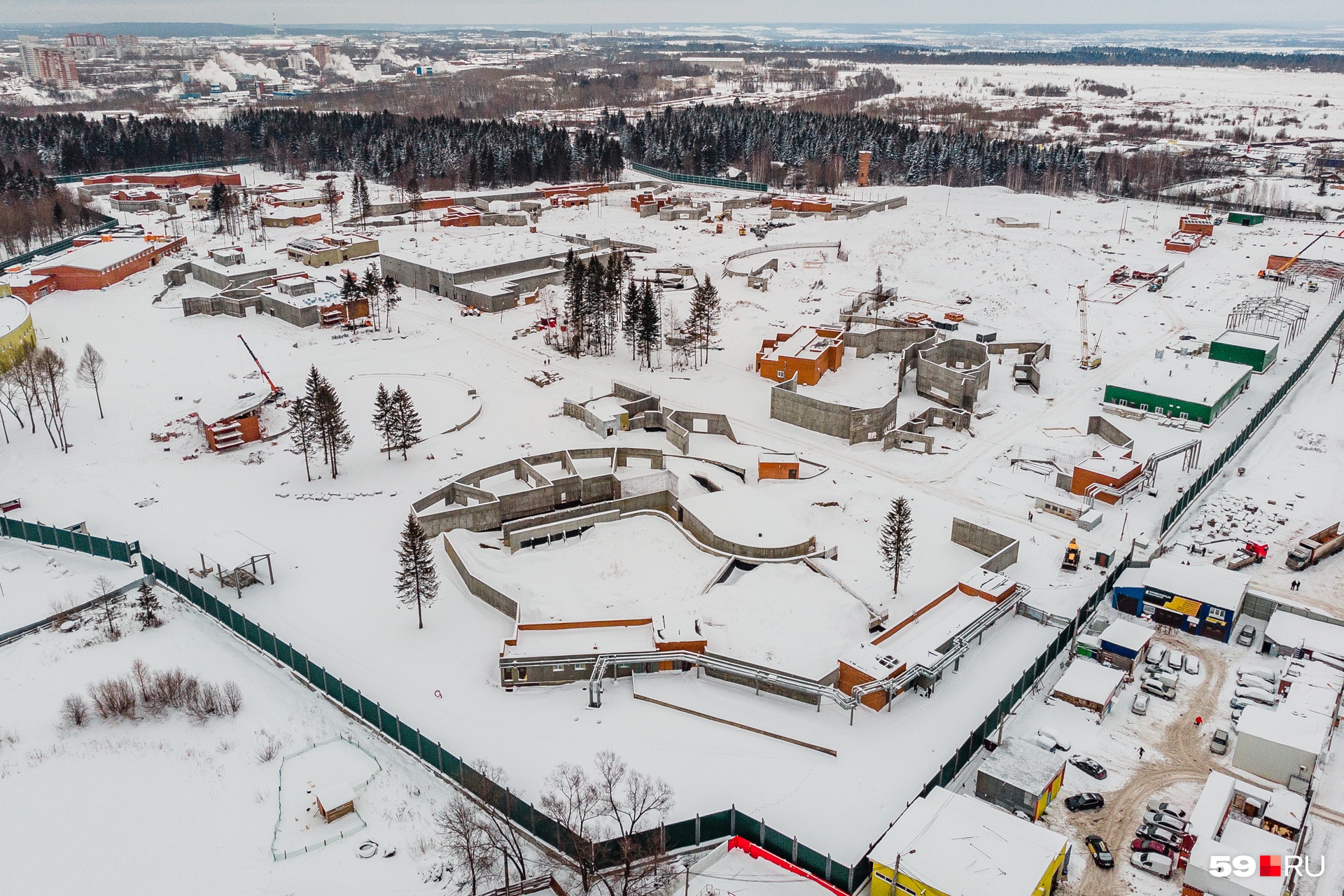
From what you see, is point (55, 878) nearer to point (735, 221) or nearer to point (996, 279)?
point (996, 279)

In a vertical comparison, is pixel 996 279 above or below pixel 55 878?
above

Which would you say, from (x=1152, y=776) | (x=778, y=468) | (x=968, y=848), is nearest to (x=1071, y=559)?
(x=1152, y=776)

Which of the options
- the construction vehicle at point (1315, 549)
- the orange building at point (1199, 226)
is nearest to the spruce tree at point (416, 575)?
the construction vehicle at point (1315, 549)

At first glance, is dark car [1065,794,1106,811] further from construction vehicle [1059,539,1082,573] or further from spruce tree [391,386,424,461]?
spruce tree [391,386,424,461]

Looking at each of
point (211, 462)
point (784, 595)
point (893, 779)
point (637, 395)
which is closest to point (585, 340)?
point (637, 395)

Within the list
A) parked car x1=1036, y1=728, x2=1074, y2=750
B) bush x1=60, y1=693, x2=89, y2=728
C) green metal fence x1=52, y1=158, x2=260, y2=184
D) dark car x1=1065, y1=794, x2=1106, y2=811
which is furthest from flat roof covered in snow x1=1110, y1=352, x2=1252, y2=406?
green metal fence x1=52, y1=158, x2=260, y2=184
